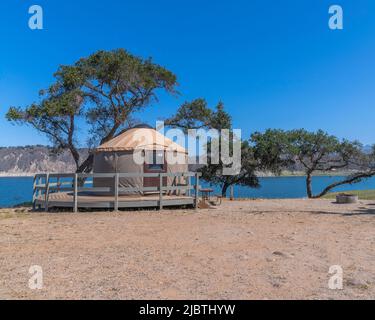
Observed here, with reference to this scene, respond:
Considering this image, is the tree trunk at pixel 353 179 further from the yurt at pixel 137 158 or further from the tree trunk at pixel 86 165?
the tree trunk at pixel 86 165

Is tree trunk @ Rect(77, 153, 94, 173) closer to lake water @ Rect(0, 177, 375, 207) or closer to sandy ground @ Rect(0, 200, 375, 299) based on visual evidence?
lake water @ Rect(0, 177, 375, 207)

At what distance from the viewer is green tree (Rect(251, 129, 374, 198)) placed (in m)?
25.2

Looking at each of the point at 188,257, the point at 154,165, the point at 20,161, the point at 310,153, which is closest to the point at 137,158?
the point at 154,165

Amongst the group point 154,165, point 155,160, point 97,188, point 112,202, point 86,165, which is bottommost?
point 112,202

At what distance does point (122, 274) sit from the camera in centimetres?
482

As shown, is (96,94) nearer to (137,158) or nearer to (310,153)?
(137,158)

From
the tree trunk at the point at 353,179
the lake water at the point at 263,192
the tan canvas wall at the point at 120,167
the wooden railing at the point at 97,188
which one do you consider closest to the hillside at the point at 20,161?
the lake water at the point at 263,192

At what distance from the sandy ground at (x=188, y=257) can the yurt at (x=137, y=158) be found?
15.8ft

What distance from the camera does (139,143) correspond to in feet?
49.1

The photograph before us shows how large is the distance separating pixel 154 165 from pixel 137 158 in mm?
959

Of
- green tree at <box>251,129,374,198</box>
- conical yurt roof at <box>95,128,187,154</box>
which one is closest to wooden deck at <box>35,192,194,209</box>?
conical yurt roof at <box>95,128,187,154</box>

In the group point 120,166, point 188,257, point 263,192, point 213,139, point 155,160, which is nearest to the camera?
point 188,257

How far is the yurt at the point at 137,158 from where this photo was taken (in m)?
14.9
